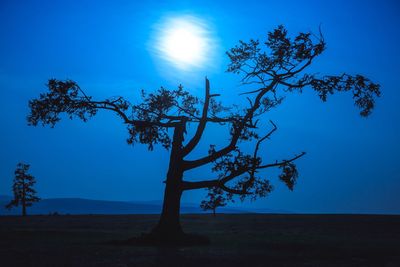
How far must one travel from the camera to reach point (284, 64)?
27234 millimetres

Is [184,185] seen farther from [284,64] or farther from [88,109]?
[284,64]

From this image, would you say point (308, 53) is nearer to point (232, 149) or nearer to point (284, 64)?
point (284, 64)

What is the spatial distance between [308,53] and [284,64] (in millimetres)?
1484

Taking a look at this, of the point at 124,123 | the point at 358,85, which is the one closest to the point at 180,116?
the point at 124,123
